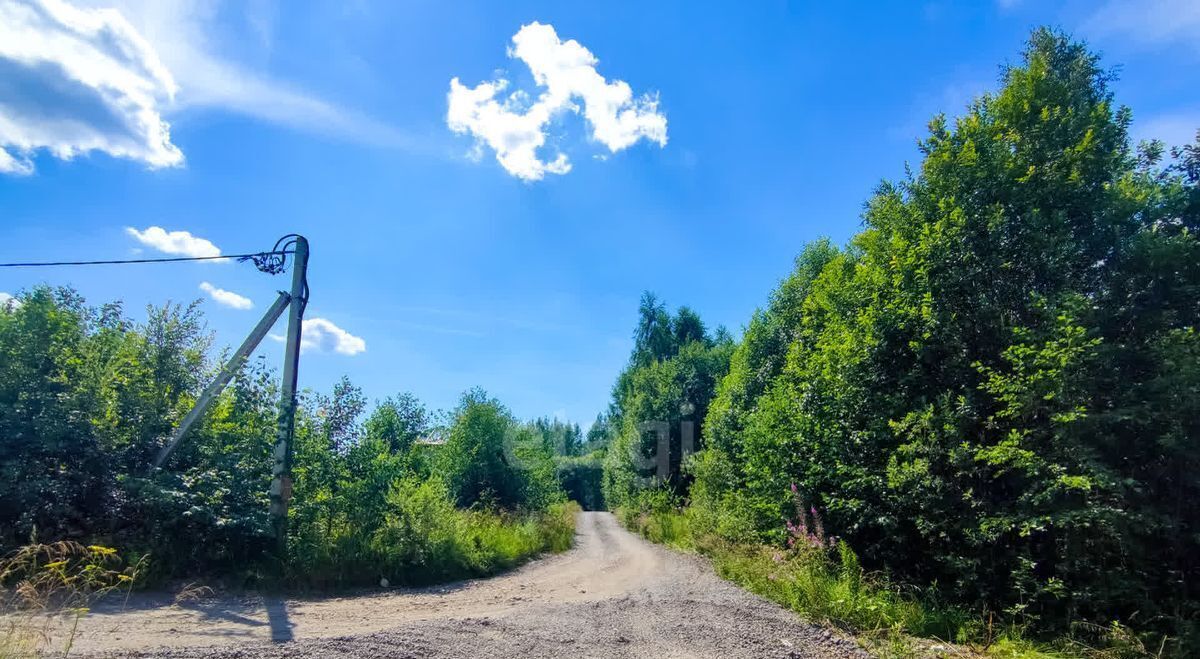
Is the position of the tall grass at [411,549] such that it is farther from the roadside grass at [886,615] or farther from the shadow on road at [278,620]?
the roadside grass at [886,615]

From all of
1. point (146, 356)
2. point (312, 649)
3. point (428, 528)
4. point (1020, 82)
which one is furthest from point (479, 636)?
point (1020, 82)

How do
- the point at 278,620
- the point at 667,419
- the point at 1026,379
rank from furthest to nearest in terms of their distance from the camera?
1. the point at 667,419
2. the point at 1026,379
3. the point at 278,620

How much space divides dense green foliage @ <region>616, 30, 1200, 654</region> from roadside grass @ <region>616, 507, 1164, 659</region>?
318mm

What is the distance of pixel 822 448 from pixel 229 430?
9557 mm

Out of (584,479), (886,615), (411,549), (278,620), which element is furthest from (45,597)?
(584,479)

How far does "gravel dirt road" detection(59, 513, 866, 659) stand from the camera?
4812mm

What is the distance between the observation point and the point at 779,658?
5191 mm

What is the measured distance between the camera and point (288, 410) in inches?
334

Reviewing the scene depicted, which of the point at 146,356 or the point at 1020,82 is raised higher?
the point at 1020,82

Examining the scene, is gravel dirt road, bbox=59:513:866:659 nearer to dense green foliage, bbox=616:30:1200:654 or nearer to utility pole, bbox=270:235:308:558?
utility pole, bbox=270:235:308:558

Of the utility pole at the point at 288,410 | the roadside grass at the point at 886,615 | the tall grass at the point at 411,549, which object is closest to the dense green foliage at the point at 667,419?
the tall grass at the point at 411,549

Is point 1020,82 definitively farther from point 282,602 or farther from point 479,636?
point 282,602

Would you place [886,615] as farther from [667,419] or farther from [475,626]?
[667,419]

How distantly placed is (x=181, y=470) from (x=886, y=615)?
10163 mm
